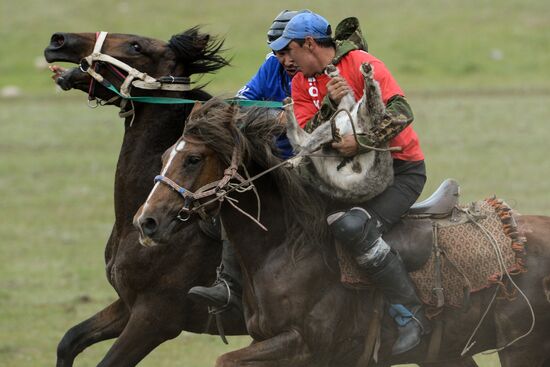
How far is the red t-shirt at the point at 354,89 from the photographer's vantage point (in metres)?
6.77

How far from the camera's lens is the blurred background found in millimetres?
12609

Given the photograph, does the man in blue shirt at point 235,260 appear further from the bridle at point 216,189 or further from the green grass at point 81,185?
the green grass at point 81,185

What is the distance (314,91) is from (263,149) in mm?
544

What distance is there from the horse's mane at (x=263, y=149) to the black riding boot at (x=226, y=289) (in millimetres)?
Answer: 535

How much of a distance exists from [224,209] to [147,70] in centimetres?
177

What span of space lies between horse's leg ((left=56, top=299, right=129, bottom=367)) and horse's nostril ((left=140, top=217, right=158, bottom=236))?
191 centimetres

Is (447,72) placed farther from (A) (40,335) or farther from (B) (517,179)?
(A) (40,335)

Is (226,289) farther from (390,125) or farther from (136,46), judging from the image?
(136,46)

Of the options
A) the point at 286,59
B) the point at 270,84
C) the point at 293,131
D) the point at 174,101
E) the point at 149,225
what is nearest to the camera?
the point at 149,225

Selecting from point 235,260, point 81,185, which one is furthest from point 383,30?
point 235,260

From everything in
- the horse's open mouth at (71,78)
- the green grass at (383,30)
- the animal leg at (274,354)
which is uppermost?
the horse's open mouth at (71,78)

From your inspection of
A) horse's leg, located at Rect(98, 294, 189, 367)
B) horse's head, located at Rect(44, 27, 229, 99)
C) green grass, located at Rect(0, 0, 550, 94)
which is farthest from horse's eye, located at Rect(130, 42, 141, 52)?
green grass, located at Rect(0, 0, 550, 94)

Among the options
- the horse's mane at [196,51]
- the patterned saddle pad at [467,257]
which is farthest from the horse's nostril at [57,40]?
the patterned saddle pad at [467,257]

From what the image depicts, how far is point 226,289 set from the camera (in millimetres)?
7293
